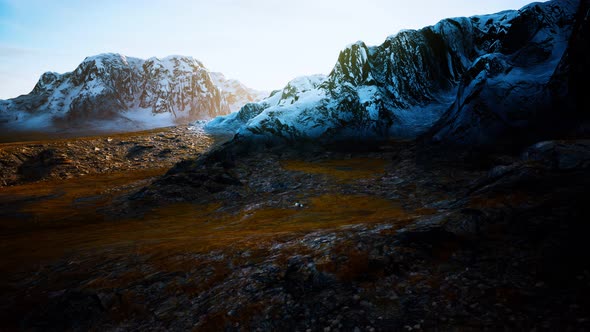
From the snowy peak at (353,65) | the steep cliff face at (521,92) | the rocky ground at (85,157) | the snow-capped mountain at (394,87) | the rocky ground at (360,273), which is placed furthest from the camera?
the snowy peak at (353,65)

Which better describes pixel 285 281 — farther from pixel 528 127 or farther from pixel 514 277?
pixel 528 127

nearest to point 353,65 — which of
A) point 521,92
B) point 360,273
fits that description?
point 521,92

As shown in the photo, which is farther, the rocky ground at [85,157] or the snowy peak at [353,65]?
the snowy peak at [353,65]

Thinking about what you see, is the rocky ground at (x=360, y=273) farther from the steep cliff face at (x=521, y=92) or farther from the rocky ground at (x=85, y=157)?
the rocky ground at (x=85, y=157)

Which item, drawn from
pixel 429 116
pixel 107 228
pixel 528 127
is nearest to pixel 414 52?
pixel 429 116

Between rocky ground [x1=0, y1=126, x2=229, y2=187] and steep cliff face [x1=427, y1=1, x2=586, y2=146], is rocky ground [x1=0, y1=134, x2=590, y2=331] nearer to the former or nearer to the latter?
steep cliff face [x1=427, y1=1, x2=586, y2=146]

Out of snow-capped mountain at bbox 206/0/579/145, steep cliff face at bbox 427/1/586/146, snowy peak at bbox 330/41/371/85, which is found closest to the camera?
steep cliff face at bbox 427/1/586/146

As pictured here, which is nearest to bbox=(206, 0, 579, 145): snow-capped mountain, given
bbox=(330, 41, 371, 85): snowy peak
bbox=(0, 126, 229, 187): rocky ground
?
bbox=(330, 41, 371, 85): snowy peak

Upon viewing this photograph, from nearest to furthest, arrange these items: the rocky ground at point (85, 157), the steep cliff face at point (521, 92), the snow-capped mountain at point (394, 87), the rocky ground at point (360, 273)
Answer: the rocky ground at point (360, 273) < the steep cliff face at point (521, 92) < the snow-capped mountain at point (394, 87) < the rocky ground at point (85, 157)

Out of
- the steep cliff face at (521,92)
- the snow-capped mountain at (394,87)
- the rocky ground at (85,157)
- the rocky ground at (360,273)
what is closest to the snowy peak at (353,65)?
the snow-capped mountain at (394,87)

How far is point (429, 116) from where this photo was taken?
67.6 meters

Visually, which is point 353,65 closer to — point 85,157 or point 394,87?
point 394,87

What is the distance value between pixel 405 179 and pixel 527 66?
100ft

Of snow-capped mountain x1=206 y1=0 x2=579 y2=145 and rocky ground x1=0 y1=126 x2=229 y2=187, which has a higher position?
snow-capped mountain x1=206 y1=0 x2=579 y2=145
